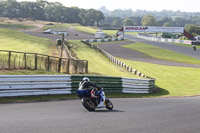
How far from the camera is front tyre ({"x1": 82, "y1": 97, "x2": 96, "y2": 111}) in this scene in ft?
39.9

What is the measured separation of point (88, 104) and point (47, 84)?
465 cm

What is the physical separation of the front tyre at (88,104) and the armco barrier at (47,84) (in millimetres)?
4394

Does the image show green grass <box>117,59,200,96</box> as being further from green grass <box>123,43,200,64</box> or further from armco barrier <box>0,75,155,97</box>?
green grass <box>123,43,200,64</box>

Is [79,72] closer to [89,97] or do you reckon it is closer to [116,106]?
[116,106]

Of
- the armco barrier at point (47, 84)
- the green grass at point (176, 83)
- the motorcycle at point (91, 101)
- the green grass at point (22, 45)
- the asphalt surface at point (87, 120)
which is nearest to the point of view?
the asphalt surface at point (87, 120)

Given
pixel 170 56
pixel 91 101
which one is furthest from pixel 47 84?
pixel 170 56

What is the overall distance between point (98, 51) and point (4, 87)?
46.4m

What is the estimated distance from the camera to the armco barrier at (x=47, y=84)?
48.4 feet

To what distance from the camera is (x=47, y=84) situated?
53.3 ft

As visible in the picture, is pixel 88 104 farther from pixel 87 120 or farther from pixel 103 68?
pixel 103 68

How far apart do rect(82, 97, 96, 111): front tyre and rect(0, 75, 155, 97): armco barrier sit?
4.39 meters

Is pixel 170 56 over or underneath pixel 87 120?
underneath

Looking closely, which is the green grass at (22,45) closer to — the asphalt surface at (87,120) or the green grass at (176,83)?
the green grass at (176,83)

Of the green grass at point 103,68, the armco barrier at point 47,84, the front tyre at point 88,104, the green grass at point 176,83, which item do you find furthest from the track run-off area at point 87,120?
the green grass at point 103,68
